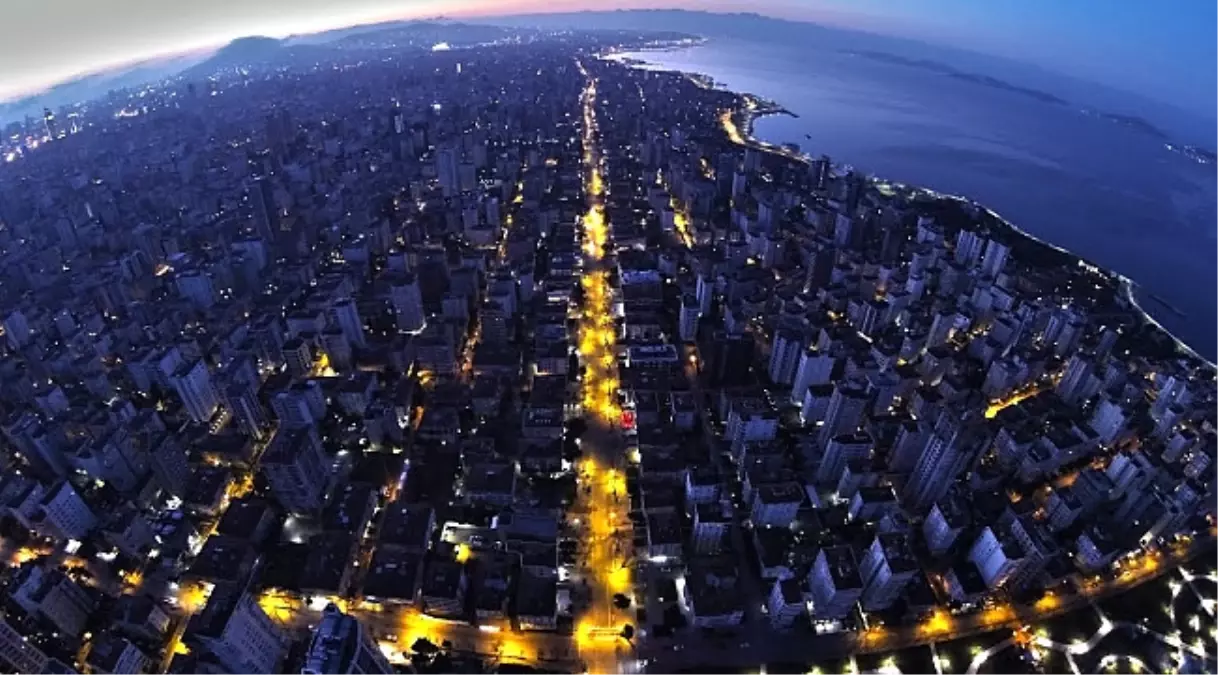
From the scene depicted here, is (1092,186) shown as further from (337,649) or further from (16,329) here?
(16,329)

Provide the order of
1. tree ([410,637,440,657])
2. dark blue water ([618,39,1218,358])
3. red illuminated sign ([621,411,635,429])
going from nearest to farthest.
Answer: tree ([410,637,440,657]) → red illuminated sign ([621,411,635,429]) → dark blue water ([618,39,1218,358])

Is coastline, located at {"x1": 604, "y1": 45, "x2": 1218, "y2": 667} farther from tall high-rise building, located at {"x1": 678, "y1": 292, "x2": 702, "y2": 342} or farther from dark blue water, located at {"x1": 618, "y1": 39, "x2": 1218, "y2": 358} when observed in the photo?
tall high-rise building, located at {"x1": 678, "y1": 292, "x2": 702, "y2": 342}

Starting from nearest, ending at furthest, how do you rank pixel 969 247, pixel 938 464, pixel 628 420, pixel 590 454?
1. pixel 938 464
2. pixel 590 454
3. pixel 628 420
4. pixel 969 247

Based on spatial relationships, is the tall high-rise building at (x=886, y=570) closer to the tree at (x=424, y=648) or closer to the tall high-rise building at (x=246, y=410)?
the tree at (x=424, y=648)

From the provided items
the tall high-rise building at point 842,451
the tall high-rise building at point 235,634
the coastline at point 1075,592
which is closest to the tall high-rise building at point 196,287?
the tall high-rise building at point 235,634

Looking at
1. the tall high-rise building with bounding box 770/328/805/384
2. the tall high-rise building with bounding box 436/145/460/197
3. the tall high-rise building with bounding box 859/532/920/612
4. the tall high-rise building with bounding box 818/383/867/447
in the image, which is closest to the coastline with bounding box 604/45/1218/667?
the tall high-rise building with bounding box 859/532/920/612

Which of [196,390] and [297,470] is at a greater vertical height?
[297,470]

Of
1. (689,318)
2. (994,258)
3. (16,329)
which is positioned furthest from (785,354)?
(16,329)
